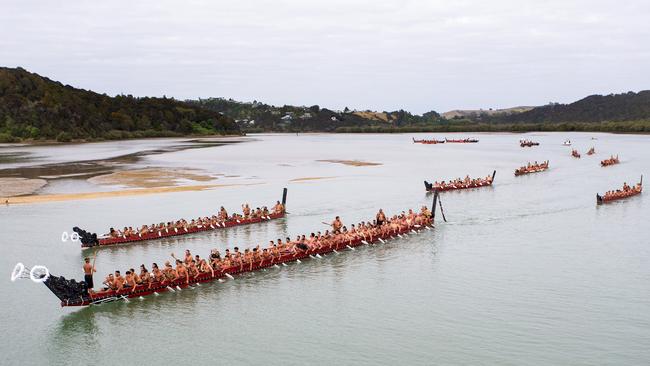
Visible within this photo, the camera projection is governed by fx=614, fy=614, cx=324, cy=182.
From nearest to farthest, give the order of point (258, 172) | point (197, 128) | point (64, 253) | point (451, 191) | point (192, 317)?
point (192, 317) < point (64, 253) < point (451, 191) < point (258, 172) < point (197, 128)

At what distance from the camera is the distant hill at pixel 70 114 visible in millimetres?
140125

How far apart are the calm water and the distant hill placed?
10425 cm

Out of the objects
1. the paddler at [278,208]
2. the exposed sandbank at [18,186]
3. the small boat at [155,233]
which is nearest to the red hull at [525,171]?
the paddler at [278,208]

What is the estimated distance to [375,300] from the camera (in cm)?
2573

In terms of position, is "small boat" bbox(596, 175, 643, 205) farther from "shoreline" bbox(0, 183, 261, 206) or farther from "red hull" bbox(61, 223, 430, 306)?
"shoreline" bbox(0, 183, 261, 206)

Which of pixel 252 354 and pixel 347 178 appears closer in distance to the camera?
pixel 252 354

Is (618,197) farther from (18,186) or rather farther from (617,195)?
(18,186)

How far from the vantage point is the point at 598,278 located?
28.2m

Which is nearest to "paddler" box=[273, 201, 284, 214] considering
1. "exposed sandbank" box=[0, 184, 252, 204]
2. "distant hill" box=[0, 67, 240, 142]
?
"exposed sandbank" box=[0, 184, 252, 204]

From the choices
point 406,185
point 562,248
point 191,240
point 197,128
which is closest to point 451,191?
point 406,185

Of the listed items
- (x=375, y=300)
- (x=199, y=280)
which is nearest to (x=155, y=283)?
(x=199, y=280)

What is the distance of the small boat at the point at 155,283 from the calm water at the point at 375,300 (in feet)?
1.35

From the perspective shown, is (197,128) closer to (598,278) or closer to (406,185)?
(406,185)

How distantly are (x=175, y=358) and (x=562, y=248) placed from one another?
75.9 ft
